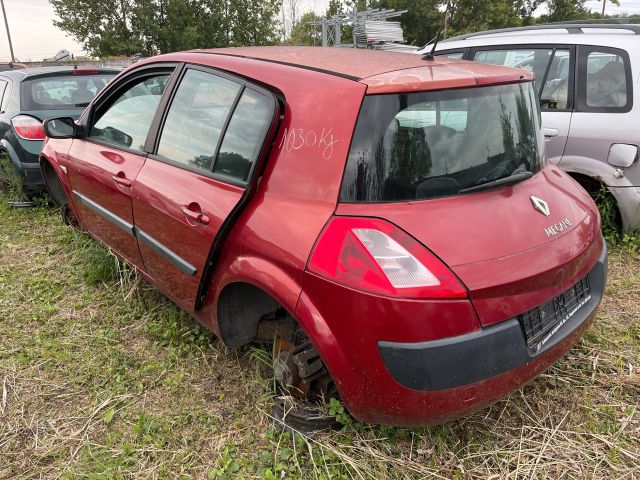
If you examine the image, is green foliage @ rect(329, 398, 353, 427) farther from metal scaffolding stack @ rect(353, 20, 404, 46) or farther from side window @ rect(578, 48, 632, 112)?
metal scaffolding stack @ rect(353, 20, 404, 46)

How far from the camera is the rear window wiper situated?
1857 millimetres

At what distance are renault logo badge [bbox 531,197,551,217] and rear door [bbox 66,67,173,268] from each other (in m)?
2.00

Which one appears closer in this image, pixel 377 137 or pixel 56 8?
pixel 377 137

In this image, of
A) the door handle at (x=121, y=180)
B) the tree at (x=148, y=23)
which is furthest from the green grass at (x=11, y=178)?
the tree at (x=148, y=23)

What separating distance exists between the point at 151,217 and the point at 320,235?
1.22 m

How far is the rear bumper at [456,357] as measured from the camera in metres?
1.61

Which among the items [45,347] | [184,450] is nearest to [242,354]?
[184,450]

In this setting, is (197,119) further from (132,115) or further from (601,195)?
(601,195)

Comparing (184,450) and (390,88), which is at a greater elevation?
(390,88)

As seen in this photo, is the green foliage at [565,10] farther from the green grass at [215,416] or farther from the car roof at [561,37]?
the green grass at [215,416]

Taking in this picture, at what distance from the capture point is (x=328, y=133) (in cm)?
184

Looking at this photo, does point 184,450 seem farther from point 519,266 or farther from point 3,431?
point 519,266

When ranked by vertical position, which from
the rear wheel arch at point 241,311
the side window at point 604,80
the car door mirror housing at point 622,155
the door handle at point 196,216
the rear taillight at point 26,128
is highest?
the side window at point 604,80

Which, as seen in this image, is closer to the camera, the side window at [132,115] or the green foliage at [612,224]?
the side window at [132,115]
